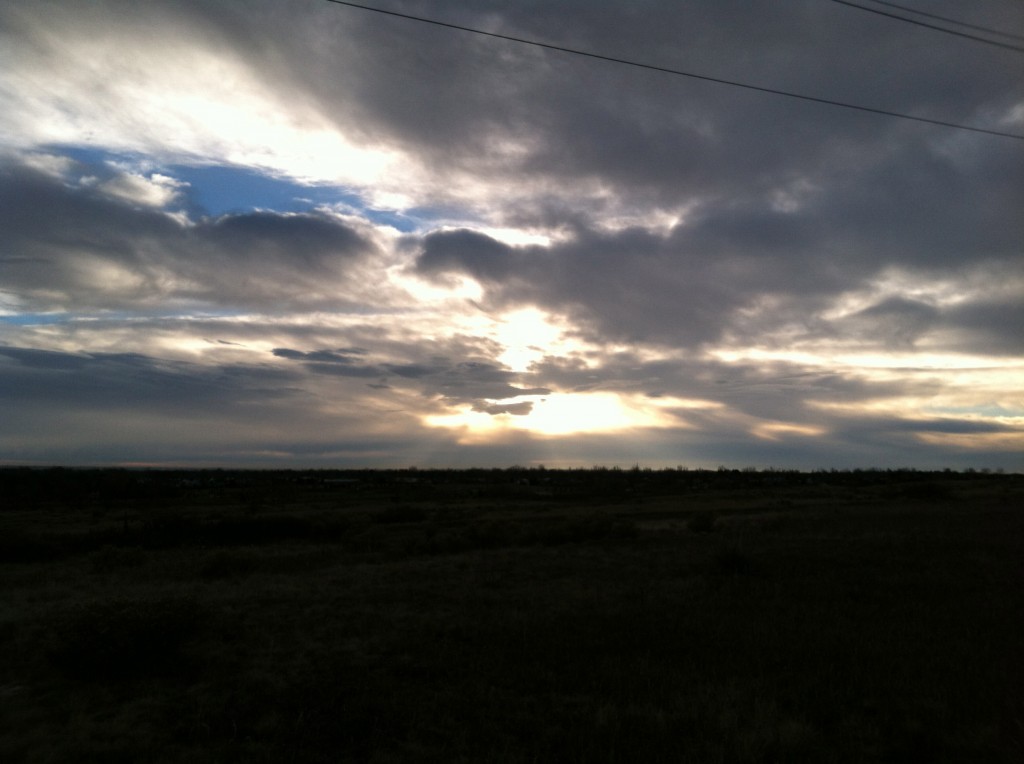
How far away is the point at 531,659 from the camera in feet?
37.9

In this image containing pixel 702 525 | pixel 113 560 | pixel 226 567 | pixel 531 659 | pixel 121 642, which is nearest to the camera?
pixel 121 642

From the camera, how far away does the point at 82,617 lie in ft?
38.6

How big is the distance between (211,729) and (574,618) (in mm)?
7748

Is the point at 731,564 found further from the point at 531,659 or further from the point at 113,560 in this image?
the point at 113,560

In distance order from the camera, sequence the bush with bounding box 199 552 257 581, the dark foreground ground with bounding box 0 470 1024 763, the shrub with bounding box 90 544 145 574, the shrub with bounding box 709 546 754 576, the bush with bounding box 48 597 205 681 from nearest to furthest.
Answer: the dark foreground ground with bounding box 0 470 1024 763, the bush with bounding box 48 597 205 681, the shrub with bounding box 709 546 754 576, the bush with bounding box 199 552 257 581, the shrub with bounding box 90 544 145 574

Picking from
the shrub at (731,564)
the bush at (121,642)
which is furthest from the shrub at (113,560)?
the shrub at (731,564)

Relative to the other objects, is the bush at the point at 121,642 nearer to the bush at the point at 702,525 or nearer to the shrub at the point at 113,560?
the shrub at the point at 113,560

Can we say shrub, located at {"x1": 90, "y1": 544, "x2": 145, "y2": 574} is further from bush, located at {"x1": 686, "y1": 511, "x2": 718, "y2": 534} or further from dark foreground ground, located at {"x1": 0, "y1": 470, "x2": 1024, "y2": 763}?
bush, located at {"x1": 686, "y1": 511, "x2": 718, "y2": 534}

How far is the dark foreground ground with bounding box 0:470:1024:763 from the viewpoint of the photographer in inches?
318

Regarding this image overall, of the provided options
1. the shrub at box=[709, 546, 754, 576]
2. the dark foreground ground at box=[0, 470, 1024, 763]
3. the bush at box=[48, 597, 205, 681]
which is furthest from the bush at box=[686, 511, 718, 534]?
the bush at box=[48, 597, 205, 681]

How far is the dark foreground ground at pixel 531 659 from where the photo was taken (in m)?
8.09

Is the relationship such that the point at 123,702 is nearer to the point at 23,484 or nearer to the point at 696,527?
the point at 696,527

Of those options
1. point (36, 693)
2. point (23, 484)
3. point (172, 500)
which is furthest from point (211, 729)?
point (23, 484)

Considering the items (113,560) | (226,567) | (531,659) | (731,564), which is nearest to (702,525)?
(731,564)
